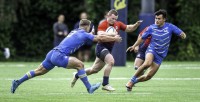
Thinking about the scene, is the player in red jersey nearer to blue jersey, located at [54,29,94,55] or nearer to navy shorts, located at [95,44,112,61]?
navy shorts, located at [95,44,112,61]

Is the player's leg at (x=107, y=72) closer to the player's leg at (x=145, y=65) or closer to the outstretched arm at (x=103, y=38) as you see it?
the player's leg at (x=145, y=65)

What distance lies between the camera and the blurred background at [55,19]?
125ft

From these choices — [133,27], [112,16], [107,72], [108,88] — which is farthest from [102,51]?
[108,88]

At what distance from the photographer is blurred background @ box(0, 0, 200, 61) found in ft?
125

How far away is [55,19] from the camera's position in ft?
130

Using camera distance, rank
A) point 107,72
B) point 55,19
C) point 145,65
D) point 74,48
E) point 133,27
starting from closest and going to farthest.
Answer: point 74,48 → point 145,65 → point 107,72 → point 133,27 → point 55,19

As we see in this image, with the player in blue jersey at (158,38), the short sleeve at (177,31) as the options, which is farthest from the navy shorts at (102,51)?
the short sleeve at (177,31)

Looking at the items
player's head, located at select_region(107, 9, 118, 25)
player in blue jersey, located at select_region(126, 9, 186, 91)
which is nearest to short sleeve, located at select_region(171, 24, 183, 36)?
player in blue jersey, located at select_region(126, 9, 186, 91)

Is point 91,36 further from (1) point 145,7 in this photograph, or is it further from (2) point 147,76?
(1) point 145,7

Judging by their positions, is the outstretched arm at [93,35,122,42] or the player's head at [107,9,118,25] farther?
the player's head at [107,9,118,25]

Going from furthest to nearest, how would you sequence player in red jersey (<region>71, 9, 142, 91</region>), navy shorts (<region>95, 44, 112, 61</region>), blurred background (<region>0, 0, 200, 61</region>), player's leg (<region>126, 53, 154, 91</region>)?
blurred background (<region>0, 0, 200, 61</region>)
navy shorts (<region>95, 44, 112, 61</region>)
player in red jersey (<region>71, 9, 142, 91</region>)
player's leg (<region>126, 53, 154, 91</region>)

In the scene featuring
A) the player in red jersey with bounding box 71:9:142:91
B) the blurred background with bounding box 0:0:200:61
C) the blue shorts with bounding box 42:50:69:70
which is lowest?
the blurred background with bounding box 0:0:200:61

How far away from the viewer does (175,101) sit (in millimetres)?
14797

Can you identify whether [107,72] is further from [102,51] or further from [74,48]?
[74,48]
